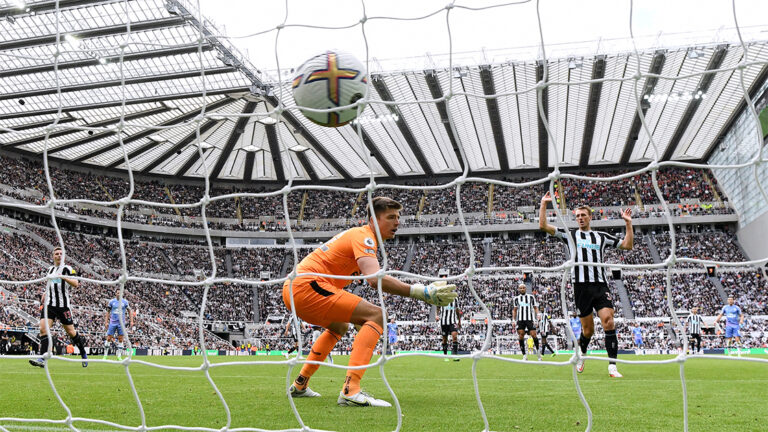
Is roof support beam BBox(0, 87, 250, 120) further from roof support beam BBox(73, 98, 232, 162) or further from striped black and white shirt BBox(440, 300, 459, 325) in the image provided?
striped black and white shirt BBox(440, 300, 459, 325)

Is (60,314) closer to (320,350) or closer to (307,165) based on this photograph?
(320,350)

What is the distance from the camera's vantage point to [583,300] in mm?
6414

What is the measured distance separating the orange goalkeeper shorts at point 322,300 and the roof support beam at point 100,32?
1882cm

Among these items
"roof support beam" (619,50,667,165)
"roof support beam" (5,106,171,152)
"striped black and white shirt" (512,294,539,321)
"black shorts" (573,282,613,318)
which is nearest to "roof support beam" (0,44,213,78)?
"roof support beam" (5,106,171,152)

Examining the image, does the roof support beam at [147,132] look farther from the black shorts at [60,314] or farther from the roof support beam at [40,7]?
the black shorts at [60,314]

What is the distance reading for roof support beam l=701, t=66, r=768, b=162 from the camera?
918 inches

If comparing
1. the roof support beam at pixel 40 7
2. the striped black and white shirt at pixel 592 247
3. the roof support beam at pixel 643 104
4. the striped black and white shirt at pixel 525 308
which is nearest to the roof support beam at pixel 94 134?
the roof support beam at pixel 40 7

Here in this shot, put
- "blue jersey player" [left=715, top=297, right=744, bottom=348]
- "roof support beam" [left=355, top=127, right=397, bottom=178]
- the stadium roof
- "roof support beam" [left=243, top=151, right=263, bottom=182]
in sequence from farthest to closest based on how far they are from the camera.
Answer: "roof support beam" [left=243, top=151, right=263, bottom=182] → "roof support beam" [left=355, top=127, right=397, bottom=178] → the stadium roof → "blue jersey player" [left=715, top=297, right=744, bottom=348]

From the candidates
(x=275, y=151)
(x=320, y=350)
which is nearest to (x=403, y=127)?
(x=275, y=151)

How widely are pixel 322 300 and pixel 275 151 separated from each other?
33.0m

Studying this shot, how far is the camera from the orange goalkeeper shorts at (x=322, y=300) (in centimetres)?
426

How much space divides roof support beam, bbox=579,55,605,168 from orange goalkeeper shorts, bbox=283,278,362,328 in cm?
1880

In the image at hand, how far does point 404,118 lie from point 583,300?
77.9ft

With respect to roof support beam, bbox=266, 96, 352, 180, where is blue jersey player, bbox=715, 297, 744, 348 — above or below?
below
